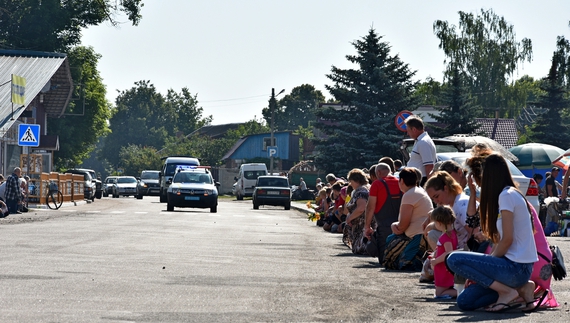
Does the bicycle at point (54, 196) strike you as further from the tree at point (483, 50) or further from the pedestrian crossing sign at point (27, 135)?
the tree at point (483, 50)

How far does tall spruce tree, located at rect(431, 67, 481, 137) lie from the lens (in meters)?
55.0

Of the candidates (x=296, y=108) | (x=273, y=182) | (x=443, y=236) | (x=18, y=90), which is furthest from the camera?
(x=296, y=108)

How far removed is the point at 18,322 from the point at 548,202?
17.6m

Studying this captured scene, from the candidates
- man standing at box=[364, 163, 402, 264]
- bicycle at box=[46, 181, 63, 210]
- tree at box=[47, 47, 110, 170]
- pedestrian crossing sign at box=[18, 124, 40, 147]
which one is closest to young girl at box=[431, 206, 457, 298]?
man standing at box=[364, 163, 402, 264]

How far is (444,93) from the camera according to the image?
56688 millimetres

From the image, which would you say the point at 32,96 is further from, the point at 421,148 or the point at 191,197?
the point at 421,148

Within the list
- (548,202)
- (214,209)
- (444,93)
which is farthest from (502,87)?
(548,202)

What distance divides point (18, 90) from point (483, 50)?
3984 centimetres

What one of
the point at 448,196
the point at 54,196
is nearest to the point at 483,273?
the point at 448,196

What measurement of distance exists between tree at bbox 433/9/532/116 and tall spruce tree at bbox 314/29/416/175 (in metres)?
22.7

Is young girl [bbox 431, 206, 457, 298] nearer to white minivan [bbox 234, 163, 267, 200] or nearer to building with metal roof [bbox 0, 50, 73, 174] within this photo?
building with metal roof [bbox 0, 50, 73, 174]

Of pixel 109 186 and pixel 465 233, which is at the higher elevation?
pixel 465 233

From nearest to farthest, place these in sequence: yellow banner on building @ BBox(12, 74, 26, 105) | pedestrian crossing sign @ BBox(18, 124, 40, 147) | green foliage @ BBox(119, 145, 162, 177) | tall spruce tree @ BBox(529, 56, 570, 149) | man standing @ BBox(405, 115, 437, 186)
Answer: man standing @ BBox(405, 115, 437, 186)
pedestrian crossing sign @ BBox(18, 124, 40, 147)
yellow banner on building @ BBox(12, 74, 26, 105)
tall spruce tree @ BBox(529, 56, 570, 149)
green foliage @ BBox(119, 145, 162, 177)

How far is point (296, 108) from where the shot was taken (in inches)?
6142
